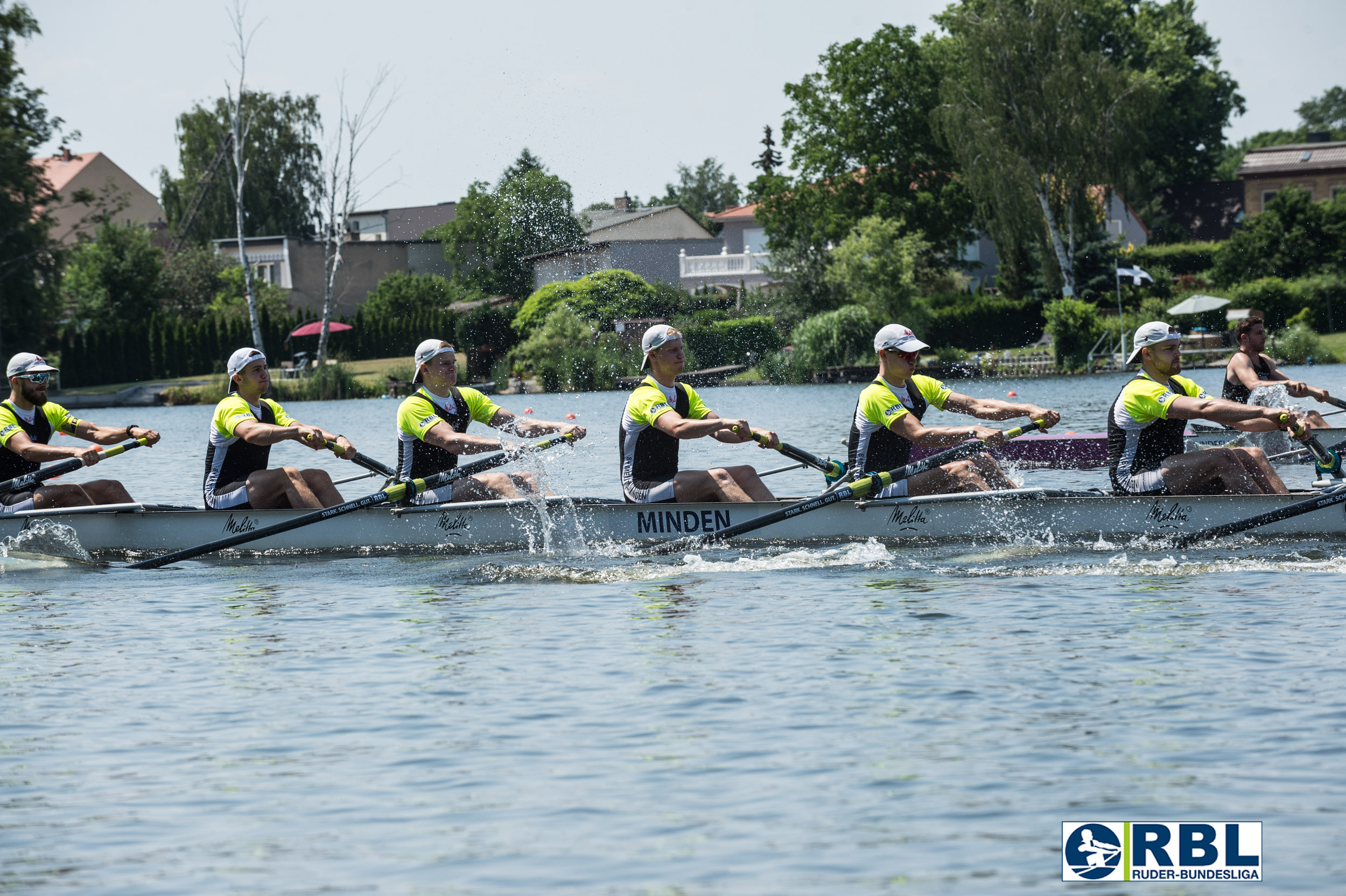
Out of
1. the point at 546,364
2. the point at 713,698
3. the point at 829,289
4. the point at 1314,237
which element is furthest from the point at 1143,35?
the point at 713,698

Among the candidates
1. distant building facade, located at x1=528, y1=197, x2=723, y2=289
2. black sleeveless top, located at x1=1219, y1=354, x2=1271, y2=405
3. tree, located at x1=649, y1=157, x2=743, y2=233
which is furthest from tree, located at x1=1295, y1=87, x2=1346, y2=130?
black sleeveless top, located at x1=1219, y1=354, x2=1271, y2=405

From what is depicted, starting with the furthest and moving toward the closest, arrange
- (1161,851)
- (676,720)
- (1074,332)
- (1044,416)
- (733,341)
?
(733,341)
(1074,332)
(1044,416)
(676,720)
(1161,851)

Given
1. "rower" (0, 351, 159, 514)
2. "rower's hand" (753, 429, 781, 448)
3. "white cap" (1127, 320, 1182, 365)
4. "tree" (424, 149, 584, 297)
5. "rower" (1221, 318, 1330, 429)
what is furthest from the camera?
"tree" (424, 149, 584, 297)

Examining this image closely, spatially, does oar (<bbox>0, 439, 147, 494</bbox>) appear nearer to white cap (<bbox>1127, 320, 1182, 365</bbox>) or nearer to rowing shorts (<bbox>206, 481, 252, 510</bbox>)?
rowing shorts (<bbox>206, 481, 252, 510</bbox>)

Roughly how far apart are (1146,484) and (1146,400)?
74cm

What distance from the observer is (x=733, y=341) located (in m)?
56.2

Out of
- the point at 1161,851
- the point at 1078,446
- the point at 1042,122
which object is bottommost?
the point at 1161,851

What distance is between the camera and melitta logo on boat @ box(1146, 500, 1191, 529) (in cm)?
1150

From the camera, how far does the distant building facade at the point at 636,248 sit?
226 ft

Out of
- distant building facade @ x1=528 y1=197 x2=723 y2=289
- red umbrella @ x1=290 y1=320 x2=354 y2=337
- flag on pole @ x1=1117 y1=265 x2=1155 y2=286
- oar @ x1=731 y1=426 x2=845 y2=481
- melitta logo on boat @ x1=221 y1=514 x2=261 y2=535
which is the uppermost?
distant building facade @ x1=528 y1=197 x2=723 y2=289

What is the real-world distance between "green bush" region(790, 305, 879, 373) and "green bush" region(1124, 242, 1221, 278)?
65.4ft

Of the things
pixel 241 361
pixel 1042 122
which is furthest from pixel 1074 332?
pixel 241 361

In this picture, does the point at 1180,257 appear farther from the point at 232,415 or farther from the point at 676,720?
the point at 676,720

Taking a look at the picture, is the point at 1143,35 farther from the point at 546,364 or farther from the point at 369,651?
the point at 369,651
